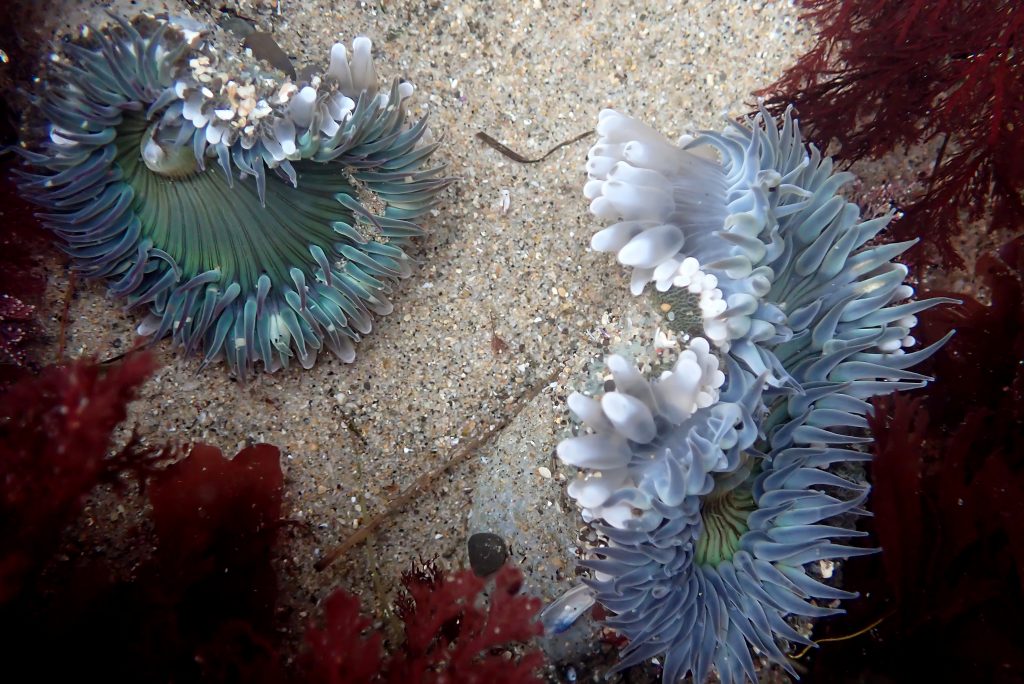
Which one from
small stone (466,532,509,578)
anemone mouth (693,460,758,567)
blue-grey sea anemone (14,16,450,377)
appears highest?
anemone mouth (693,460,758,567)

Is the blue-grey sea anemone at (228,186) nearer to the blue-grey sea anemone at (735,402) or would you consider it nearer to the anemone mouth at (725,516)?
the blue-grey sea anemone at (735,402)

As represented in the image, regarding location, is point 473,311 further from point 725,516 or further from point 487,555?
point 725,516

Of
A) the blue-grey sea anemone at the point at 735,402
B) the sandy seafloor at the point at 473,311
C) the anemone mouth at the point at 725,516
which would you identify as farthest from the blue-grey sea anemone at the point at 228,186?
the anemone mouth at the point at 725,516

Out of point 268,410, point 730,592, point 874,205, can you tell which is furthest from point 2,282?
point 874,205

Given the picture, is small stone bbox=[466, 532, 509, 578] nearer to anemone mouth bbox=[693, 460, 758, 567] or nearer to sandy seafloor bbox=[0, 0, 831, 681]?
sandy seafloor bbox=[0, 0, 831, 681]

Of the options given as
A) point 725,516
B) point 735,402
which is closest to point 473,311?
point 735,402

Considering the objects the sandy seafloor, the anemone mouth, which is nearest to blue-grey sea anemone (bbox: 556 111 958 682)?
the anemone mouth

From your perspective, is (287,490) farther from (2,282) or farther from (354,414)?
(2,282)
